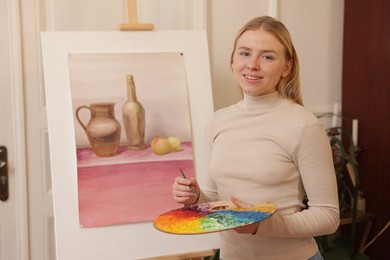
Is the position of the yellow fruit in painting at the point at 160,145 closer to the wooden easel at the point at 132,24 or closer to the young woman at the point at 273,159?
the wooden easel at the point at 132,24

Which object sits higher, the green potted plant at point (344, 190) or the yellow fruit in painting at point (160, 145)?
the yellow fruit in painting at point (160, 145)

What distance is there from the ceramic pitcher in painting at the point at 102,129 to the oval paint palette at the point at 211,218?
2.36ft

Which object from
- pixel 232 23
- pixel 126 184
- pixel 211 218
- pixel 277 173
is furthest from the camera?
pixel 232 23

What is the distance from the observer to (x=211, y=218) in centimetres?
122

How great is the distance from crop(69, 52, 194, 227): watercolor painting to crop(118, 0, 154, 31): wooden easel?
10cm

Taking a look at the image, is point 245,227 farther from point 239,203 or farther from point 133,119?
point 133,119

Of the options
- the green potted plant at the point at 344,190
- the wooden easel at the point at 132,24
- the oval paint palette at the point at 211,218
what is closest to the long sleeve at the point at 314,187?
the oval paint palette at the point at 211,218

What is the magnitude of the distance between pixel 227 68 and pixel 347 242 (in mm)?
1013

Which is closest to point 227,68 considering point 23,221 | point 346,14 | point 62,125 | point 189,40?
point 189,40

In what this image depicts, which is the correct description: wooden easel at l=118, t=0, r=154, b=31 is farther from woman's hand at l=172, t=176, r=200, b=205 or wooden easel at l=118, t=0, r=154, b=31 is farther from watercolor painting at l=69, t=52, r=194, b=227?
woman's hand at l=172, t=176, r=200, b=205

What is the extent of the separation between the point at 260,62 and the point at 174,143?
0.76 meters

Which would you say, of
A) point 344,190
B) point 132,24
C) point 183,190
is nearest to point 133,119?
point 132,24

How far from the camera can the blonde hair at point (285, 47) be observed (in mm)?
1373

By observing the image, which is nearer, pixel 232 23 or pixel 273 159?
pixel 273 159
